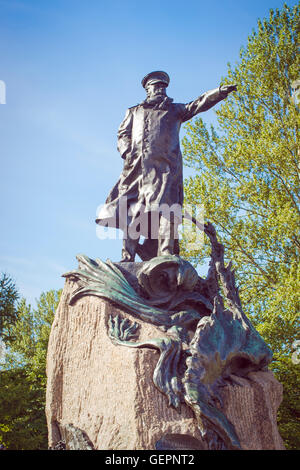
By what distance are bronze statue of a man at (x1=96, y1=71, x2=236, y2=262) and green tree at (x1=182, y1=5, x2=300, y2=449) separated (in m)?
5.23

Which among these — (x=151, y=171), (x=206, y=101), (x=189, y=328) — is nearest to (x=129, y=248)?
(x=151, y=171)

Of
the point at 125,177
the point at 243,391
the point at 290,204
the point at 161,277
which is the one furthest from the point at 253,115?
the point at 243,391

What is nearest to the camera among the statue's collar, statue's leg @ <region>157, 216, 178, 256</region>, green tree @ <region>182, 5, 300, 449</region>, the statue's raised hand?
statue's leg @ <region>157, 216, 178, 256</region>

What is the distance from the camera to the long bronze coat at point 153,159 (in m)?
4.87

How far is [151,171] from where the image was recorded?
4.91 metres

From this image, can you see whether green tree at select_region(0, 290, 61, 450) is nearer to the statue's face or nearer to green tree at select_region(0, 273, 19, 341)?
green tree at select_region(0, 273, 19, 341)

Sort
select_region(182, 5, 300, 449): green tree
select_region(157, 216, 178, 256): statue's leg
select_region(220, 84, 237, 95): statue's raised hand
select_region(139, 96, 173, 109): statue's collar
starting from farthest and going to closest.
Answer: select_region(182, 5, 300, 449): green tree
select_region(139, 96, 173, 109): statue's collar
select_region(220, 84, 237, 95): statue's raised hand
select_region(157, 216, 178, 256): statue's leg

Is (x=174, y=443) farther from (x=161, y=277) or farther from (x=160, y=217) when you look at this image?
(x=160, y=217)

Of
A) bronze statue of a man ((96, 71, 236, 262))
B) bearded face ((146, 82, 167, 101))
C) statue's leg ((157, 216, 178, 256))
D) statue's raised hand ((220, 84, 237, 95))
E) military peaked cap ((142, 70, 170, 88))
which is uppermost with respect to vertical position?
military peaked cap ((142, 70, 170, 88))

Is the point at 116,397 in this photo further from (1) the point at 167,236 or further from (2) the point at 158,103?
(2) the point at 158,103

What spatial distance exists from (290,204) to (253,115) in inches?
105

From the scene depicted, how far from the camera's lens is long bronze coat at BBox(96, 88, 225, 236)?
4.87 metres

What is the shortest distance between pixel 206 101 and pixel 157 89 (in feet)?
1.87

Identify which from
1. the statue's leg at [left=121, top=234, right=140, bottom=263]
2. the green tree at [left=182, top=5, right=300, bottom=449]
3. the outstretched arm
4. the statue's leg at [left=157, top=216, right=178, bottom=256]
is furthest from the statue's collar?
the green tree at [left=182, top=5, right=300, bottom=449]
